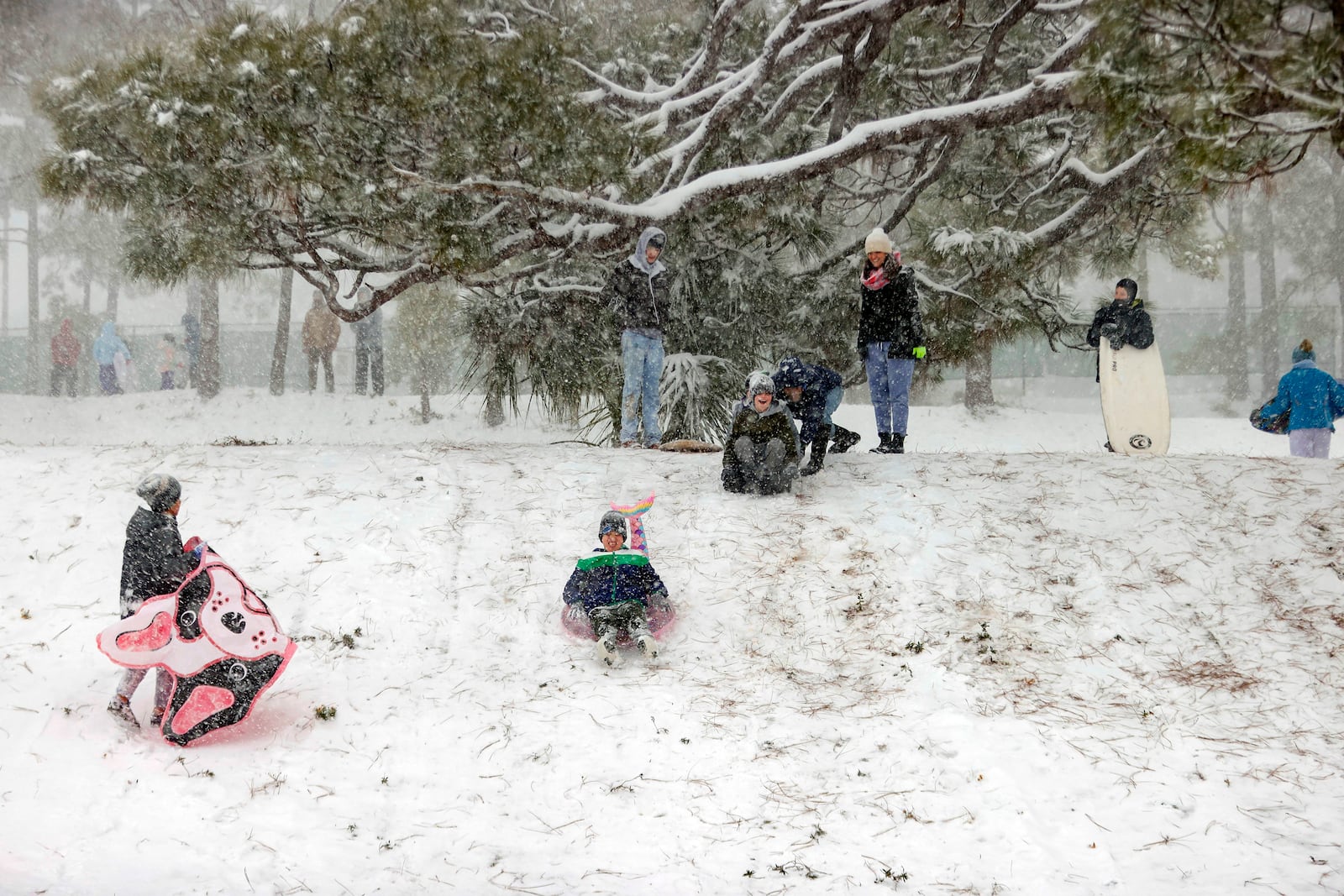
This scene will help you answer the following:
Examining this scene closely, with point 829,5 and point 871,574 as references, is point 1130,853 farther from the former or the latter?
point 829,5

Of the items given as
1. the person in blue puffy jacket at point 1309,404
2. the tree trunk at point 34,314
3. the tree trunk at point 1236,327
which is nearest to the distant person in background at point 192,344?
the tree trunk at point 34,314

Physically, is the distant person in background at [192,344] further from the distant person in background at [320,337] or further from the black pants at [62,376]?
the distant person in background at [320,337]

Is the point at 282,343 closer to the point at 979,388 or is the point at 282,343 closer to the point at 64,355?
the point at 64,355

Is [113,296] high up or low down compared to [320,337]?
up

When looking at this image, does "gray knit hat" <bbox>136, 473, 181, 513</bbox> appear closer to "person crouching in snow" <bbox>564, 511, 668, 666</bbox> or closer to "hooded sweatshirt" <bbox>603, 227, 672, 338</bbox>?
"person crouching in snow" <bbox>564, 511, 668, 666</bbox>

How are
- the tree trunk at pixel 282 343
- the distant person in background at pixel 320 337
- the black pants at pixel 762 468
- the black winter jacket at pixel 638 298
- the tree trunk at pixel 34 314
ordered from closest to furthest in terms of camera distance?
the black pants at pixel 762 468 < the black winter jacket at pixel 638 298 < the tree trunk at pixel 282 343 < the distant person in background at pixel 320 337 < the tree trunk at pixel 34 314

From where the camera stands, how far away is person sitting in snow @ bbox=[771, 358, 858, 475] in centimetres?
767

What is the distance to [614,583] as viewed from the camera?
232 inches

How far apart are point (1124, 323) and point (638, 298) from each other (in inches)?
183

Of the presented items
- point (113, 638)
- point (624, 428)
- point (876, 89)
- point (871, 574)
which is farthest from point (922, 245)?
point (113, 638)

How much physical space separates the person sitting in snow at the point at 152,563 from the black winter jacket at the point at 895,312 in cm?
585

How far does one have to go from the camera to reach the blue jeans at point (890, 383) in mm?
8328

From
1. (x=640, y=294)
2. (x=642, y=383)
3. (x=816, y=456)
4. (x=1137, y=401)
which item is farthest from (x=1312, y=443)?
(x=640, y=294)

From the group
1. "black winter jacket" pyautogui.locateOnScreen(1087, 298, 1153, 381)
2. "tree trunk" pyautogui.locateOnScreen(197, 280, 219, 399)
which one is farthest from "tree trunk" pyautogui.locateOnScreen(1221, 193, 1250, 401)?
"tree trunk" pyautogui.locateOnScreen(197, 280, 219, 399)
